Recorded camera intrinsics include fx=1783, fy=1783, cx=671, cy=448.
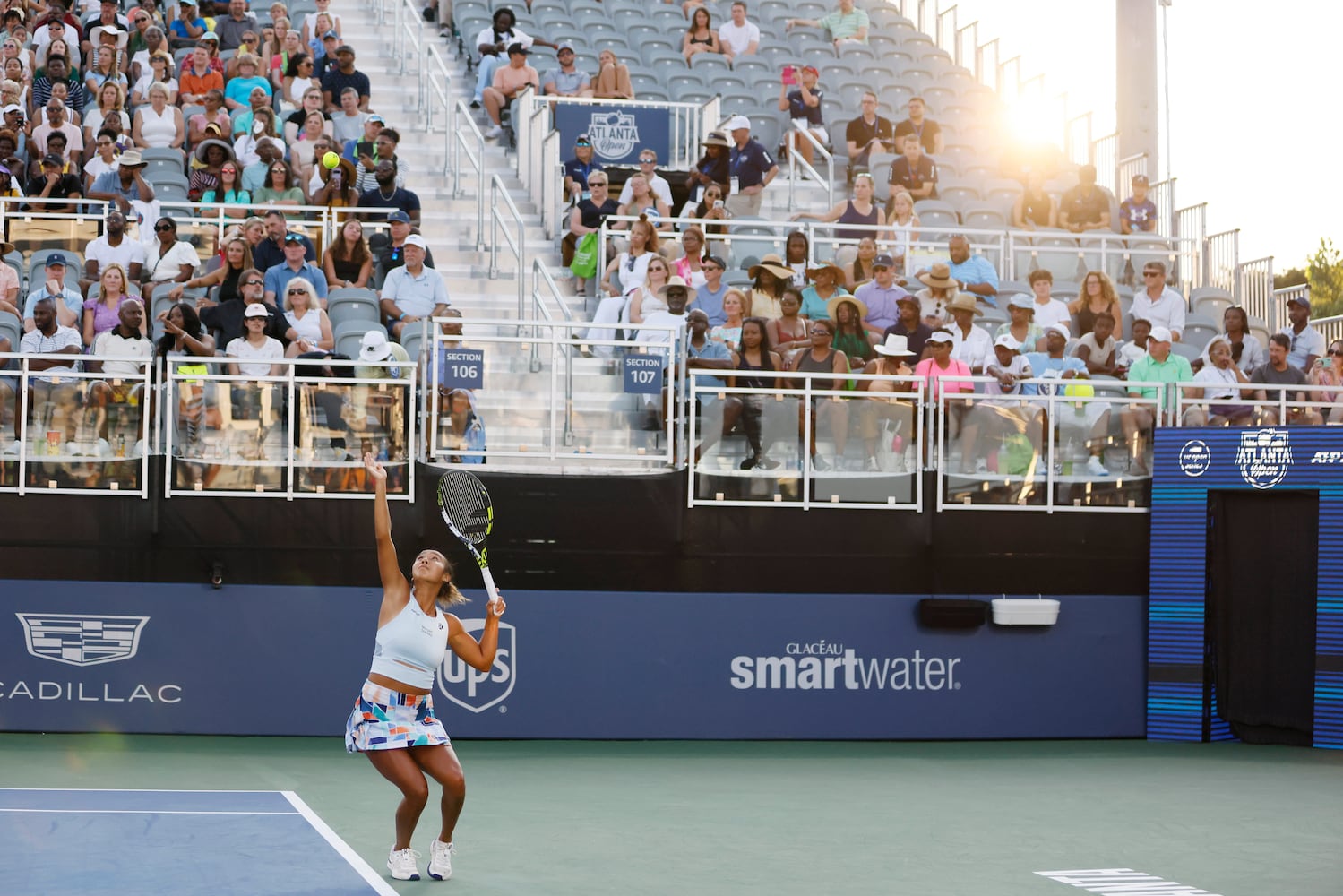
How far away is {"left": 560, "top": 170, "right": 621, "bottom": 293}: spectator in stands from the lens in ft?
58.7

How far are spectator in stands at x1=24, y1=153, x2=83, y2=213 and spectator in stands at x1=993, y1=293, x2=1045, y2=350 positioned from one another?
9.06 m

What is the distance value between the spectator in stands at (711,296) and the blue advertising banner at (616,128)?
4172 millimetres

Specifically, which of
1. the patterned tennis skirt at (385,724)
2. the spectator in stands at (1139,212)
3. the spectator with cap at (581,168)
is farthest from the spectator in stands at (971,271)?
the patterned tennis skirt at (385,724)

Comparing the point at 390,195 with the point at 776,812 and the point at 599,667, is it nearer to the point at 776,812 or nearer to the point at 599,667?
the point at 599,667

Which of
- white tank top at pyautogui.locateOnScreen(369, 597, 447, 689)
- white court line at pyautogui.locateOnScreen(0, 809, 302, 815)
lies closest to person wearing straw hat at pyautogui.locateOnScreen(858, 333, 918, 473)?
white court line at pyautogui.locateOnScreen(0, 809, 302, 815)

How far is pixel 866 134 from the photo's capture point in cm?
2158

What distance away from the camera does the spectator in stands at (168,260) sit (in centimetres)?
1572

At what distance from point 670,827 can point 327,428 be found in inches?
193

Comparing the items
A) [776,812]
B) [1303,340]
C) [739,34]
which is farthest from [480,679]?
[739,34]

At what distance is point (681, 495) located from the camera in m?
14.2

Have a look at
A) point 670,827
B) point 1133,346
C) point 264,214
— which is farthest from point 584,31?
point 670,827

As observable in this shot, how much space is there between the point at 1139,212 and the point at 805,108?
4.20 metres

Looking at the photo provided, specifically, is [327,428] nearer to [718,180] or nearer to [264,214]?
[264,214]

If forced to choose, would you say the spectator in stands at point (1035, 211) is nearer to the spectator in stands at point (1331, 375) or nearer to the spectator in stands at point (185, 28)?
the spectator in stands at point (1331, 375)
